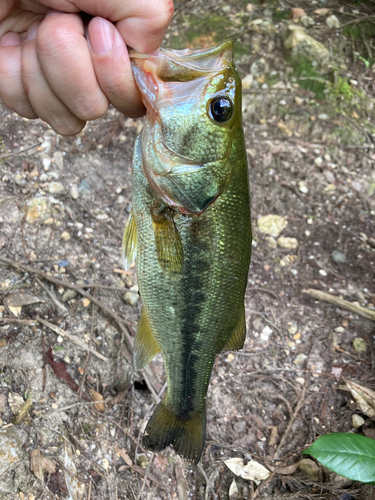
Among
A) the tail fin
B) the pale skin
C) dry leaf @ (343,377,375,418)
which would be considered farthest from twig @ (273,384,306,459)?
the pale skin

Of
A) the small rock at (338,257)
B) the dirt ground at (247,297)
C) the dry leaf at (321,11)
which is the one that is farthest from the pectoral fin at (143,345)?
the dry leaf at (321,11)

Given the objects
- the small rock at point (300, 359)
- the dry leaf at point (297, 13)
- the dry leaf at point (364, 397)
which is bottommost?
the small rock at point (300, 359)

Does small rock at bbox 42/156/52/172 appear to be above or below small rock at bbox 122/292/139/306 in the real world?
above

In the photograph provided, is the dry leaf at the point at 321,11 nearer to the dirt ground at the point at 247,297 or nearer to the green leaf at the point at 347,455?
the dirt ground at the point at 247,297

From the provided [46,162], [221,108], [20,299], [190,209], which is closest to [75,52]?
[221,108]

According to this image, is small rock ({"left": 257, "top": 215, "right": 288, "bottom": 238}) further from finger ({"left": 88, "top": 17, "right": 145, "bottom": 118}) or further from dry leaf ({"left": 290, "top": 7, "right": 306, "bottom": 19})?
dry leaf ({"left": 290, "top": 7, "right": 306, "bottom": 19})

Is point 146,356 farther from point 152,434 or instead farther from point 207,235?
point 207,235

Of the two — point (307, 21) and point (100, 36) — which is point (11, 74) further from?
point (307, 21)
